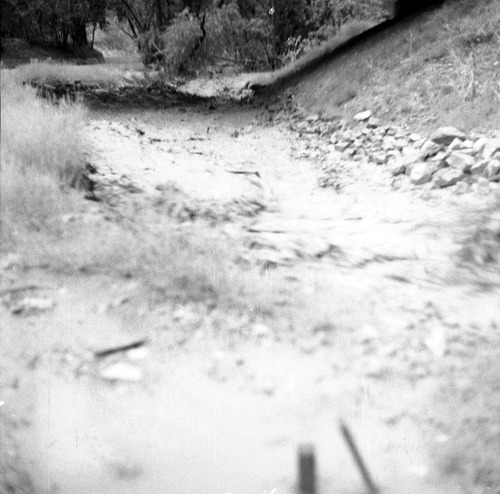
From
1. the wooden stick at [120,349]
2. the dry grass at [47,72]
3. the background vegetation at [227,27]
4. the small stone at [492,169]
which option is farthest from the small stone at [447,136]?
the wooden stick at [120,349]

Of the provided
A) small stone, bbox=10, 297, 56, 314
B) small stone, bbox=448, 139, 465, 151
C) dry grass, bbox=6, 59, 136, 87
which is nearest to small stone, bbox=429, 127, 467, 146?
small stone, bbox=448, 139, 465, 151

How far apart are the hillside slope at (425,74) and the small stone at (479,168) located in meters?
1.19

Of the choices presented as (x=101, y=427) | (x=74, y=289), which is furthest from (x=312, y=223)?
(x=101, y=427)

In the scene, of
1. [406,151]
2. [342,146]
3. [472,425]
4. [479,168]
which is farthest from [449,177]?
[472,425]

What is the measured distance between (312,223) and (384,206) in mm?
979

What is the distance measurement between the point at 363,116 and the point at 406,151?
2.02m

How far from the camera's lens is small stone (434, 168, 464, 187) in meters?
5.79

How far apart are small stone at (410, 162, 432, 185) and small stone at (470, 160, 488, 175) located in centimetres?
45

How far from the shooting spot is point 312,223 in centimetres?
498

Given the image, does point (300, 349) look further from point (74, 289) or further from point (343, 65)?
point (343, 65)

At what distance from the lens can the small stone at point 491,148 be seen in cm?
597

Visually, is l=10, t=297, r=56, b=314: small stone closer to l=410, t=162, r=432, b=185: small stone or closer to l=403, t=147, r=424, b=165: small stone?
l=410, t=162, r=432, b=185: small stone

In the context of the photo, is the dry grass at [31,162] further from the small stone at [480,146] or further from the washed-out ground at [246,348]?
the small stone at [480,146]

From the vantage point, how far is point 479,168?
19.1 ft
